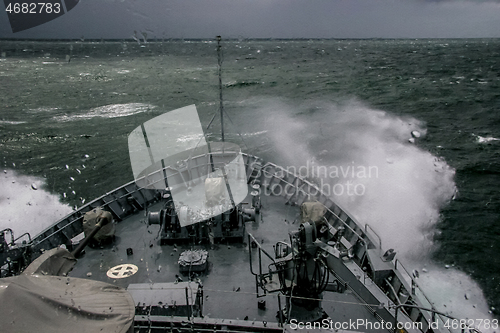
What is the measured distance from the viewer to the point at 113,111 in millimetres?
59531

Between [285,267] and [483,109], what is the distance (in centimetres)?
5521

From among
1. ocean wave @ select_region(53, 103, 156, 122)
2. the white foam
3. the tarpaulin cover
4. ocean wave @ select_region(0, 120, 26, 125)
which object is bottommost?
the white foam

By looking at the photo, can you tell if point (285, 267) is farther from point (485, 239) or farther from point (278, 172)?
point (485, 239)

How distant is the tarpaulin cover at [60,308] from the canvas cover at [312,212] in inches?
333

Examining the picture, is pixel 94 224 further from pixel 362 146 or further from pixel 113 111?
pixel 113 111

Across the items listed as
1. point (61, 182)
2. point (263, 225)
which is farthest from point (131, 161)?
point (263, 225)

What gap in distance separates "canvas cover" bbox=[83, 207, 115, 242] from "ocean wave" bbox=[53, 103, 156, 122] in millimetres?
46423

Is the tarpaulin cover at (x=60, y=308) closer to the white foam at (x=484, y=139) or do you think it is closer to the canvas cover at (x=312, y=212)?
the canvas cover at (x=312, y=212)

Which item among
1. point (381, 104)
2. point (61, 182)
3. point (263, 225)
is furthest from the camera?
point (381, 104)

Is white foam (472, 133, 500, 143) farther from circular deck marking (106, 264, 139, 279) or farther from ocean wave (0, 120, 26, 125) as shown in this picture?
ocean wave (0, 120, 26, 125)

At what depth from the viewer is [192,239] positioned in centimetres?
1320

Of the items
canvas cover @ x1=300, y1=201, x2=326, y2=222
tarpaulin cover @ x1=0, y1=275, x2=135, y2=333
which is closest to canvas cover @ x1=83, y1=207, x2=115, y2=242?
tarpaulin cover @ x1=0, y1=275, x2=135, y2=333

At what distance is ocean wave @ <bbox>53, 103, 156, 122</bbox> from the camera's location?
55.7 metres

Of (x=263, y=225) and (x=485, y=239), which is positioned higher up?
(x=263, y=225)
